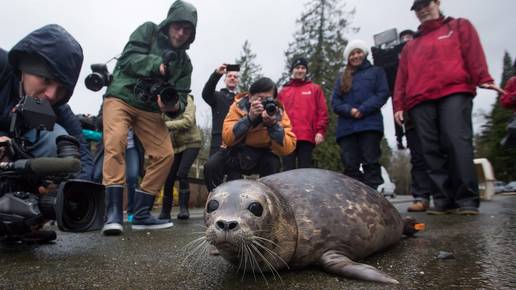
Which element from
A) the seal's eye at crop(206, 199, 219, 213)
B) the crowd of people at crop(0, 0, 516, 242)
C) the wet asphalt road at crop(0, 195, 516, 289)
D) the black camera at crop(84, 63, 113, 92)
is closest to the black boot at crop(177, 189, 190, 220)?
the crowd of people at crop(0, 0, 516, 242)

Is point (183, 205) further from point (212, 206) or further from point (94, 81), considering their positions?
point (212, 206)

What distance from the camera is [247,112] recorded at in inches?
152

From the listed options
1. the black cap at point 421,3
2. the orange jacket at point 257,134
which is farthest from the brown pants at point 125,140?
the black cap at point 421,3

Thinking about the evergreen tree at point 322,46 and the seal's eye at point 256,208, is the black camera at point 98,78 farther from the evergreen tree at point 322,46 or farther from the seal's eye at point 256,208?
the evergreen tree at point 322,46

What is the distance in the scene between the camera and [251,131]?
3871 mm

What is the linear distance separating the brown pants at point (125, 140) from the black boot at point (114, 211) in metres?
0.07

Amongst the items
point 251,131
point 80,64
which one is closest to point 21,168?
point 80,64

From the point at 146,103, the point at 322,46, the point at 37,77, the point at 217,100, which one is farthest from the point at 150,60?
the point at 322,46

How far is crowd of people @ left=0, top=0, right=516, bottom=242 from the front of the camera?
109 inches

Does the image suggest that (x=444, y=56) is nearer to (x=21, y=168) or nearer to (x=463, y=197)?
(x=463, y=197)

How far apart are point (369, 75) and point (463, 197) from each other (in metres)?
1.89

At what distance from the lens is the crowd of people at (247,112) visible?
276cm

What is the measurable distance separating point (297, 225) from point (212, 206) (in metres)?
0.42

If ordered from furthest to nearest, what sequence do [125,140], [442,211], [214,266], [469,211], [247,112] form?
1. [442,211]
2. [469,211]
3. [247,112]
4. [125,140]
5. [214,266]
